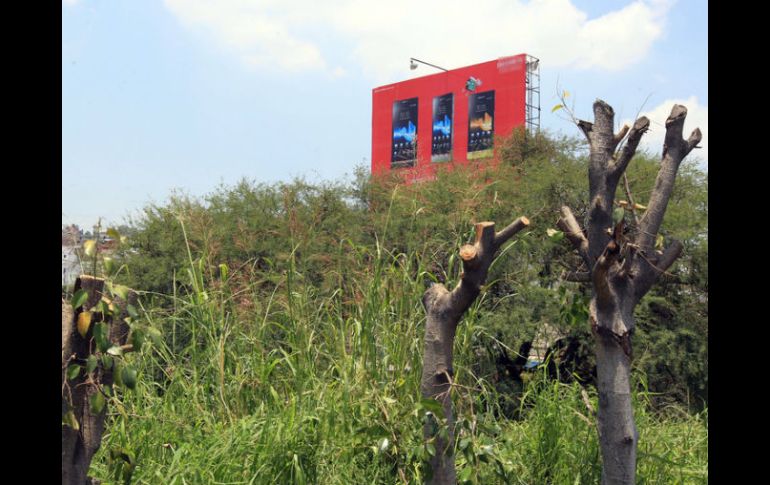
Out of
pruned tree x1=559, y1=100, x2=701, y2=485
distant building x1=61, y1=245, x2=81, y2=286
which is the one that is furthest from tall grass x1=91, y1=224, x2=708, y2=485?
distant building x1=61, y1=245, x2=81, y2=286

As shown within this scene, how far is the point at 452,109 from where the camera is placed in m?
23.9

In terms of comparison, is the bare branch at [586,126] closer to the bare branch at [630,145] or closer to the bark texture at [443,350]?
the bare branch at [630,145]

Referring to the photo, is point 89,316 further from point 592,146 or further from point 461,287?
point 592,146

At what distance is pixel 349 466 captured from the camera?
278cm

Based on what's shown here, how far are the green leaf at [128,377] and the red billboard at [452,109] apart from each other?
18.6 meters

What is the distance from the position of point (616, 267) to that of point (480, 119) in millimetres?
20982

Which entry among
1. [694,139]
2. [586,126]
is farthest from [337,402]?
[694,139]

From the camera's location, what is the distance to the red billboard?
2167 centimetres

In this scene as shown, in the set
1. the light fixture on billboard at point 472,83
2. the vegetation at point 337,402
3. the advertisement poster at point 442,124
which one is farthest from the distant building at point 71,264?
the advertisement poster at point 442,124

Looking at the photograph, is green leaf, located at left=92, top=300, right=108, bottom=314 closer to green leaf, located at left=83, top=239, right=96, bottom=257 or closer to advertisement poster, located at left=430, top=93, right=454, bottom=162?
green leaf, located at left=83, top=239, right=96, bottom=257

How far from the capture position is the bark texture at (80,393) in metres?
1.84
